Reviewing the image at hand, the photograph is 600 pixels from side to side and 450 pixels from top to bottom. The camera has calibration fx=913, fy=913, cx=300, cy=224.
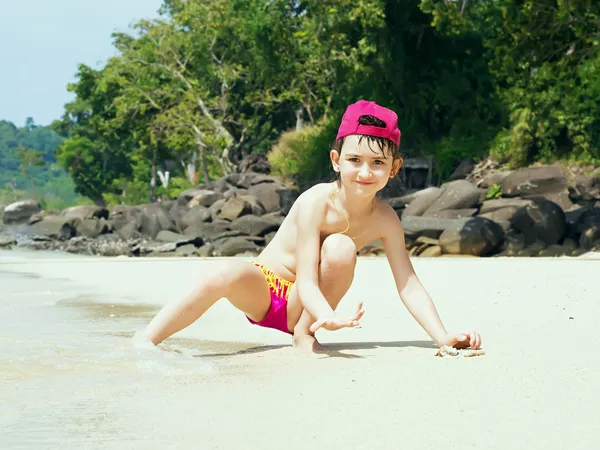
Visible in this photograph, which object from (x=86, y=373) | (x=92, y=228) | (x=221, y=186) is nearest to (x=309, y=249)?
(x=86, y=373)

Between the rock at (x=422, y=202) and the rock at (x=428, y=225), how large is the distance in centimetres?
212

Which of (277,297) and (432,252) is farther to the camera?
(432,252)

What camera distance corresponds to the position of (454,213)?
863 inches

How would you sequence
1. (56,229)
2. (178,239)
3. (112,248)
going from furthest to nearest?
1. (56,229)
2. (178,239)
3. (112,248)

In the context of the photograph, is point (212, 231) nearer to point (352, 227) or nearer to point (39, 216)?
point (39, 216)

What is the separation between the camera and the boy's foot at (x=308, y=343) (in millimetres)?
4535

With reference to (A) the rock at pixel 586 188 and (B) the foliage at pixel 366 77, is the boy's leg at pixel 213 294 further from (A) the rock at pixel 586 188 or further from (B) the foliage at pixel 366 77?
(A) the rock at pixel 586 188

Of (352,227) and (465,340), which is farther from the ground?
(352,227)

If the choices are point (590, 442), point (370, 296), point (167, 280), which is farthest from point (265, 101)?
point (590, 442)

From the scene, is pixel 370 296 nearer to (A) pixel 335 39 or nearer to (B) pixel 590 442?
(B) pixel 590 442

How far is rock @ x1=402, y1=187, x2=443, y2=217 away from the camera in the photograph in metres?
22.6

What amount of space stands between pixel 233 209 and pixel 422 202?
8.37 metres

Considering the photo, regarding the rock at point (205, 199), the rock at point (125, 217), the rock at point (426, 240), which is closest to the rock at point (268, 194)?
the rock at point (205, 199)

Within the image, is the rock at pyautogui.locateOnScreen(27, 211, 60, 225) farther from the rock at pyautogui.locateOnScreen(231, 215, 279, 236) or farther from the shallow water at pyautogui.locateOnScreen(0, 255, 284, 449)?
the shallow water at pyautogui.locateOnScreen(0, 255, 284, 449)
